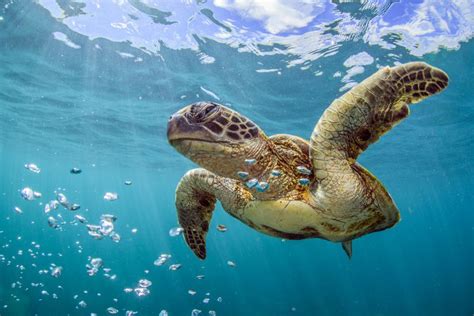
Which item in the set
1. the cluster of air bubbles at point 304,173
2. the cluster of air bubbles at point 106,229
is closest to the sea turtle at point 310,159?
the cluster of air bubbles at point 304,173

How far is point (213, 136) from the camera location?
9.43 feet

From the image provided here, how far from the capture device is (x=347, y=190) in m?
3.37

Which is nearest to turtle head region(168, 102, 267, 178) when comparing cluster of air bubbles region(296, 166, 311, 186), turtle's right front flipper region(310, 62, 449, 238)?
cluster of air bubbles region(296, 166, 311, 186)

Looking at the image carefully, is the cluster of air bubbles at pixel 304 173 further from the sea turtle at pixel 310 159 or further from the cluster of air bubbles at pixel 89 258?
the cluster of air bubbles at pixel 89 258

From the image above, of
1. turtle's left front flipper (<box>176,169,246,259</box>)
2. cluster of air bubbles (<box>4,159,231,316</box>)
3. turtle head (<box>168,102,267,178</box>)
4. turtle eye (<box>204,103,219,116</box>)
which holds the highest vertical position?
turtle eye (<box>204,103,219,116</box>)

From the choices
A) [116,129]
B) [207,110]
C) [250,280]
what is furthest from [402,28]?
[250,280]

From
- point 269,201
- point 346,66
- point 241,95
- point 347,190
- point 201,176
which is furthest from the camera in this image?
point 241,95

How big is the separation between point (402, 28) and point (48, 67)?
42.6ft

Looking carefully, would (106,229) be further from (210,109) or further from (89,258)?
(89,258)

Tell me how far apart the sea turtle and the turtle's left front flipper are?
0.06 feet

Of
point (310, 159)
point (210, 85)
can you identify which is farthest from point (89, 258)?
point (310, 159)

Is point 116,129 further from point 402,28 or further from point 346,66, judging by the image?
point 402,28

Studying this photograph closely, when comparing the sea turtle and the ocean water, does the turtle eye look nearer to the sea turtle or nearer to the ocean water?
the sea turtle

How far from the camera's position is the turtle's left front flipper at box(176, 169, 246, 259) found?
157 inches
